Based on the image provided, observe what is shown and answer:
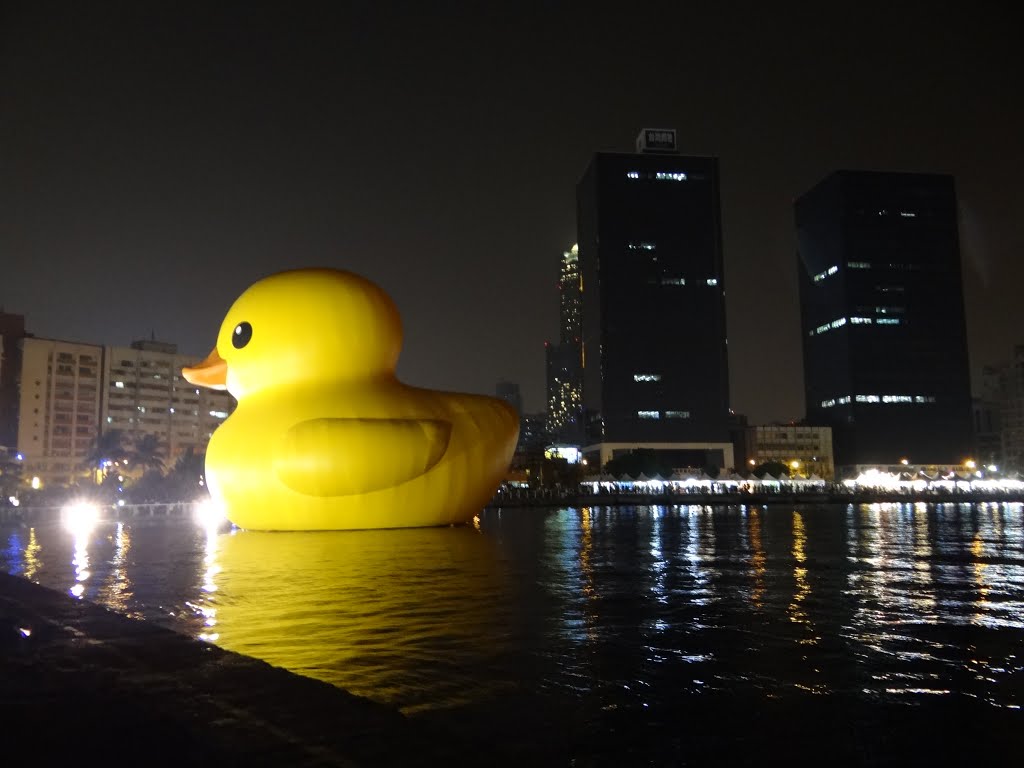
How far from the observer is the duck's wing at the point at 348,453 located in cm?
1811

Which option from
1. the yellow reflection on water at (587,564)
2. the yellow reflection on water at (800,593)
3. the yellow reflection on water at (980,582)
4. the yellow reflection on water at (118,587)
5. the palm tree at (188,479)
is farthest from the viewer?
the palm tree at (188,479)

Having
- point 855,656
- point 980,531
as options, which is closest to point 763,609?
point 855,656

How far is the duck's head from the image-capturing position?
1997cm

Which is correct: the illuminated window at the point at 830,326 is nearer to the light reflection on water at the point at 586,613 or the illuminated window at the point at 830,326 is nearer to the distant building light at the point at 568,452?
the distant building light at the point at 568,452

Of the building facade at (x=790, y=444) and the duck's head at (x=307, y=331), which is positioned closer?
the duck's head at (x=307, y=331)

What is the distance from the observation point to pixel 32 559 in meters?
15.1

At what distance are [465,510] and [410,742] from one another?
1761 cm

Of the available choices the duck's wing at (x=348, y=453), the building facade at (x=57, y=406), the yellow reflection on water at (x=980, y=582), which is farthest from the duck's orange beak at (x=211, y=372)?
the building facade at (x=57, y=406)

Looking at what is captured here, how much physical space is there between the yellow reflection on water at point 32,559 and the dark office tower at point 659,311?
371ft

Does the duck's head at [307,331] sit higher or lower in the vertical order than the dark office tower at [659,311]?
lower

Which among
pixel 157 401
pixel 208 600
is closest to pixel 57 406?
pixel 157 401

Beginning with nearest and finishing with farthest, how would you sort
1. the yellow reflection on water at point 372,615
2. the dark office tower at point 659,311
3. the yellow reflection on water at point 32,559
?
the yellow reflection on water at point 372,615 → the yellow reflection on water at point 32,559 → the dark office tower at point 659,311

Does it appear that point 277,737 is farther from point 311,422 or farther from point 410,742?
point 311,422

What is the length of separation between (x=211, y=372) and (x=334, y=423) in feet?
16.3
